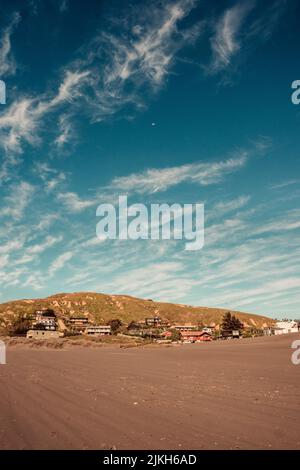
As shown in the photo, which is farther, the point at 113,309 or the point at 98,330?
the point at 113,309

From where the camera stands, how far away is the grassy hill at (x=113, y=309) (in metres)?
143

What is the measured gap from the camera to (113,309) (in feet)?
512

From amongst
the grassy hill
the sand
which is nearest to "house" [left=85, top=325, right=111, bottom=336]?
the grassy hill

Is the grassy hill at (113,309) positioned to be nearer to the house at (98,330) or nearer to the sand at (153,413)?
the house at (98,330)

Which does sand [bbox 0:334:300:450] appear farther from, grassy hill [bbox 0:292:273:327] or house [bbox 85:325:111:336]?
grassy hill [bbox 0:292:273:327]

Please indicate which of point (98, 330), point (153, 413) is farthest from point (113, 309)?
point (153, 413)

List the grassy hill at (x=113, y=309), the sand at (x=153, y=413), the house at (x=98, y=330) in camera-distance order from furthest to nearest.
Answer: the grassy hill at (x=113, y=309) → the house at (x=98, y=330) → the sand at (x=153, y=413)

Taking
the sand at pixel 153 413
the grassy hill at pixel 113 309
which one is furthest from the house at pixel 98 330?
the sand at pixel 153 413

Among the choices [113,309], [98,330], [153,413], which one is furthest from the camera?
[113,309]

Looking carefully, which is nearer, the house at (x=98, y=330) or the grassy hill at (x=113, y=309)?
the house at (x=98, y=330)

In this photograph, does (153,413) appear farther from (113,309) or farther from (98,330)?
(113,309)

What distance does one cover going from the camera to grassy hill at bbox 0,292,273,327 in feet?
469
